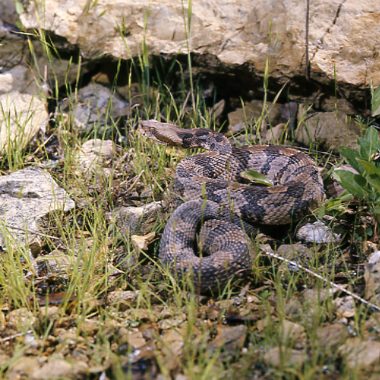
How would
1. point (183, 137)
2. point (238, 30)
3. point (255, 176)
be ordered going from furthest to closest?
point (238, 30), point (183, 137), point (255, 176)

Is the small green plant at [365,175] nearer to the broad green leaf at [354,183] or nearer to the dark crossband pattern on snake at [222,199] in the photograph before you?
the broad green leaf at [354,183]

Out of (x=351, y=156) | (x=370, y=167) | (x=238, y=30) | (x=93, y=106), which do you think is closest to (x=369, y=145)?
(x=351, y=156)

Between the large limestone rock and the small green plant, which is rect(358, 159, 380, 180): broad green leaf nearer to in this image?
the small green plant

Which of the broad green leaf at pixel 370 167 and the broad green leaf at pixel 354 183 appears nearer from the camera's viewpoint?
the broad green leaf at pixel 370 167

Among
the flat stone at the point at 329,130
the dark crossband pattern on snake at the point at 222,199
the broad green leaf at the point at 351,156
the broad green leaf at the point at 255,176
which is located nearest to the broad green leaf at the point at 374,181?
the broad green leaf at the point at 351,156

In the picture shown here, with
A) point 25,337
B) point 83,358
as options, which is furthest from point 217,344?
point 25,337

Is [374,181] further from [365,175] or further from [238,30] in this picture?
[238,30]

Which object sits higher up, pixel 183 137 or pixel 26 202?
pixel 183 137
